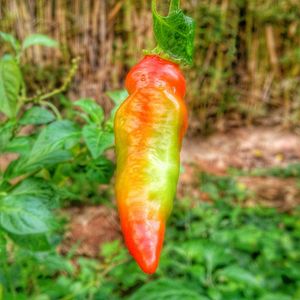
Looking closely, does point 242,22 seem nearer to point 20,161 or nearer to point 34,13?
point 34,13

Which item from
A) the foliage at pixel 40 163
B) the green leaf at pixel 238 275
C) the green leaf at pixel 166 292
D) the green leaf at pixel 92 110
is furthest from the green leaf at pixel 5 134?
the green leaf at pixel 238 275

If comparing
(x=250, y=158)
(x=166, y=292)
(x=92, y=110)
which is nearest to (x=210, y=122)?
(x=250, y=158)

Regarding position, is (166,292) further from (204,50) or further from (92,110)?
(204,50)

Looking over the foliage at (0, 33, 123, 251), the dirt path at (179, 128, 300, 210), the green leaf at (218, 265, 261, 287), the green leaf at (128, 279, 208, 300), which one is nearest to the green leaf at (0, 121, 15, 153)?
the foliage at (0, 33, 123, 251)

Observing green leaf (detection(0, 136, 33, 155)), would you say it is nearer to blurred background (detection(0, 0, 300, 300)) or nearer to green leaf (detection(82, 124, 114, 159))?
green leaf (detection(82, 124, 114, 159))

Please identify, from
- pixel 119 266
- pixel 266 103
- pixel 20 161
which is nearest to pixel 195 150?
pixel 266 103
